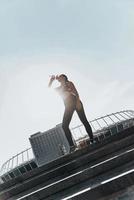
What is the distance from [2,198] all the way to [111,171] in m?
2.46

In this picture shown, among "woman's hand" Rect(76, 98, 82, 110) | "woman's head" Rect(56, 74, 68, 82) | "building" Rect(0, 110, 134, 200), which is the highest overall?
"woman's head" Rect(56, 74, 68, 82)

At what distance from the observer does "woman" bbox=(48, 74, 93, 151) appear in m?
8.50

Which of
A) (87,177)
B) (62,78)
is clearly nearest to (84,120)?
(62,78)

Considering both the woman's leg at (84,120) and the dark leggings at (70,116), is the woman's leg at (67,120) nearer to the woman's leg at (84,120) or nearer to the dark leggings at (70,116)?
the dark leggings at (70,116)

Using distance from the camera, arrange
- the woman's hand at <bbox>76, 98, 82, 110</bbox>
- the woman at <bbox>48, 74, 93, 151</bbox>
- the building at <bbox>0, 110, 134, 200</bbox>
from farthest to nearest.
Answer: the woman's hand at <bbox>76, 98, 82, 110</bbox> → the woman at <bbox>48, 74, 93, 151</bbox> → the building at <bbox>0, 110, 134, 200</bbox>

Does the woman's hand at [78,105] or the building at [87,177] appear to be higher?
the woman's hand at [78,105]

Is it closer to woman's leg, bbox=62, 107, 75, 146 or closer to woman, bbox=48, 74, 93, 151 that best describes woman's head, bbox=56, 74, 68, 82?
woman, bbox=48, 74, 93, 151

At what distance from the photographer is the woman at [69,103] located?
27.9ft

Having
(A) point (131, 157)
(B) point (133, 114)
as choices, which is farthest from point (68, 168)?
(B) point (133, 114)

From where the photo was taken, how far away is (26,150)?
18484 mm

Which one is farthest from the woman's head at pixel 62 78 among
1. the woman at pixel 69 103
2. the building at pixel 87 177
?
the building at pixel 87 177

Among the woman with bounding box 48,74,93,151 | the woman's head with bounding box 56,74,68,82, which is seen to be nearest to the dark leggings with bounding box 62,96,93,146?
the woman with bounding box 48,74,93,151

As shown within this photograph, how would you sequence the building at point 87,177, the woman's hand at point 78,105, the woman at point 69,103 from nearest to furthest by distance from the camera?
1. the building at point 87,177
2. the woman at point 69,103
3. the woman's hand at point 78,105

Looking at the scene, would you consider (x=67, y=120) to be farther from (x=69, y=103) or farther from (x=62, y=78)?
(x=62, y=78)
